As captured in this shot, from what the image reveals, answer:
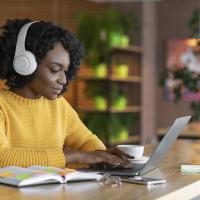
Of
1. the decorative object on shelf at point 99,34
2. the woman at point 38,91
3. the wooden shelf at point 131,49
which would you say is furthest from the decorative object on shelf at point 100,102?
the woman at point 38,91

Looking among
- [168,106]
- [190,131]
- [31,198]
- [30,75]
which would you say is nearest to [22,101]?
[30,75]

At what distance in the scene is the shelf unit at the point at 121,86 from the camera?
6527 millimetres

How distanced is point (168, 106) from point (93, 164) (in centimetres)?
627

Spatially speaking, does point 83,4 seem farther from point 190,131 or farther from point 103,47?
point 190,131

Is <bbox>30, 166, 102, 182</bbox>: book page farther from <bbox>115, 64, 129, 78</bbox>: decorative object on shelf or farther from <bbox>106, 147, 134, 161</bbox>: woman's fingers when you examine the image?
<bbox>115, 64, 129, 78</bbox>: decorative object on shelf

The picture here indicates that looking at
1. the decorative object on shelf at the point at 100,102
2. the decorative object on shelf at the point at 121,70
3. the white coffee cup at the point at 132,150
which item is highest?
the decorative object on shelf at the point at 121,70

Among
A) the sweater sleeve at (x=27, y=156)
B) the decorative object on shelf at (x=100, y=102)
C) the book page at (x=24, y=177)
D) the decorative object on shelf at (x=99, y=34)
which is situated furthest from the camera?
the decorative object on shelf at (x=100, y=102)

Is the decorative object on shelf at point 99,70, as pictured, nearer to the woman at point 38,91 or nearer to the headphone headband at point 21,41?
the woman at point 38,91

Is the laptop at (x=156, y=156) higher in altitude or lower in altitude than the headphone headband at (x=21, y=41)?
lower

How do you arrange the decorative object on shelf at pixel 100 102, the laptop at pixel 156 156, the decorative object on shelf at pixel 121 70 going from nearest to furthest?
the laptop at pixel 156 156
the decorative object on shelf at pixel 100 102
the decorative object on shelf at pixel 121 70

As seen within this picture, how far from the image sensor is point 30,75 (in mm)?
2078

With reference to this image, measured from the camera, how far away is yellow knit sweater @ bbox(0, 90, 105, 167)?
1.88m

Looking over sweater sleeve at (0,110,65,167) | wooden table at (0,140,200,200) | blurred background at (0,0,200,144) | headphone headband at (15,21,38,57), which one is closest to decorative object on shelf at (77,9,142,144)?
blurred background at (0,0,200,144)

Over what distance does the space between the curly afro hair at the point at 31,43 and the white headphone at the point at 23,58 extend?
0.8 inches
